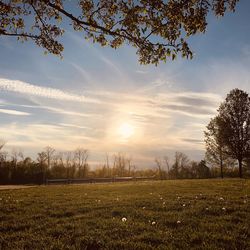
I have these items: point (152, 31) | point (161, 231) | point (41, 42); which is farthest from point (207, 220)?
point (41, 42)

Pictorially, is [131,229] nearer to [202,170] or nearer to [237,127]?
[237,127]

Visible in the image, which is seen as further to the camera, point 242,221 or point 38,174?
point 38,174

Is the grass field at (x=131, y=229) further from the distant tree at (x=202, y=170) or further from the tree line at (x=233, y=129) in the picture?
the distant tree at (x=202, y=170)

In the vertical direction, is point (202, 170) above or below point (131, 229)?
above

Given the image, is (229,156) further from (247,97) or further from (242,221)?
(242,221)

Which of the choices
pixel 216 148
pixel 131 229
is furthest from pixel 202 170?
pixel 131 229

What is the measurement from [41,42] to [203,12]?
5954 millimetres

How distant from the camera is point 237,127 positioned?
4522cm

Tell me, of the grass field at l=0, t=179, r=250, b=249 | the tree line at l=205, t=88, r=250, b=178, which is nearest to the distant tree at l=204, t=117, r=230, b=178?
the tree line at l=205, t=88, r=250, b=178

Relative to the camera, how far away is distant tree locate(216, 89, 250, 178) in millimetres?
44656

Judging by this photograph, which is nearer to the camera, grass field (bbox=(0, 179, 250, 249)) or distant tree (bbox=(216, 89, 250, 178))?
grass field (bbox=(0, 179, 250, 249))

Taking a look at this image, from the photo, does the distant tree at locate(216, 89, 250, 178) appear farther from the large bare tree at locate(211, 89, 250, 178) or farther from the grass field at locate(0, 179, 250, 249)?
the grass field at locate(0, 179, 250, 249)

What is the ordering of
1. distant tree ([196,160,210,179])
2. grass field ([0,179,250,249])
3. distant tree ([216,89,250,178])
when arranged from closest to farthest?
grass field ([0,179,250,249]) → distant tree ([216,89,250,178]) → distant tree ([196,160,210,179])

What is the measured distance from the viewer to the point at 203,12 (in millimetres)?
7891
